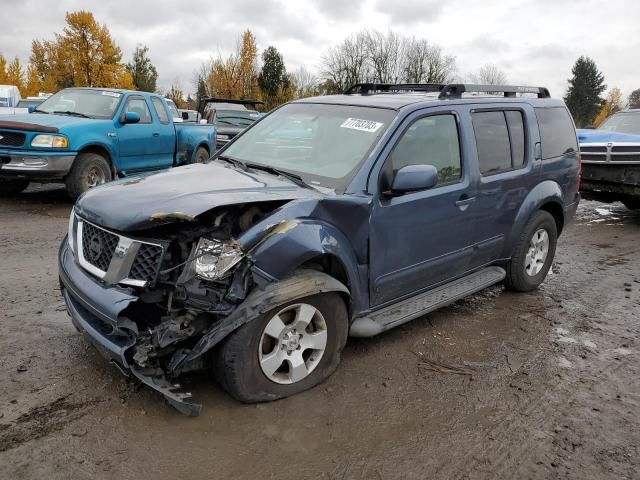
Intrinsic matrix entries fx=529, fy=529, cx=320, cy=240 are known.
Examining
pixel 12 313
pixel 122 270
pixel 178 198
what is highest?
pixel 178 198

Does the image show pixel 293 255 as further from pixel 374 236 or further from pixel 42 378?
pixel 42 378

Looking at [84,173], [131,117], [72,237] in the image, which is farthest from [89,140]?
[72,237]

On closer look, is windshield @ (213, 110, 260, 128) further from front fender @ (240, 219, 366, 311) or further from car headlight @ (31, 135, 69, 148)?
front fender @ (240, 219, 366, 311)

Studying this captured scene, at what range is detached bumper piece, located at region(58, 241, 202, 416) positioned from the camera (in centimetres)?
275

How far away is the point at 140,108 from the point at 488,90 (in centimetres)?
702

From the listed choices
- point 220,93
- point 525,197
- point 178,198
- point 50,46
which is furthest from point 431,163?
point 50,46

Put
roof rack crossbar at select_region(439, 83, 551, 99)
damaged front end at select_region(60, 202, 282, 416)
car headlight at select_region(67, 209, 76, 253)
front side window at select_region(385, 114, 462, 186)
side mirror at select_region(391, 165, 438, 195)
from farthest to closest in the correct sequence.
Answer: roof rack crossbar at select_region(439, 83, 551, 99) < front side window at select_region(385, 114, 462, 186) < side mirror at select_region(391, 165, 438, 195) < car headlight at select_region(67, 209, 76, 253) < damaged front end at select_region(60, 202, 282, 416)

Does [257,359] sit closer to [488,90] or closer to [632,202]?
[488,90]

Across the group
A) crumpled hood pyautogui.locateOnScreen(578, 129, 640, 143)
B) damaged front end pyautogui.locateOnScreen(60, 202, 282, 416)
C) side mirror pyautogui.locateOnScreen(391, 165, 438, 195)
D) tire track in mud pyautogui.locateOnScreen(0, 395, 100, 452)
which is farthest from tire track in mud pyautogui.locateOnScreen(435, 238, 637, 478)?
crumpled hood pyautogui.locateOnScreen(578, 129, 640, 143)

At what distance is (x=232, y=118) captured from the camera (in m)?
17.1

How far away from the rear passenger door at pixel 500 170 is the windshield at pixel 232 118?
12978 millimetres

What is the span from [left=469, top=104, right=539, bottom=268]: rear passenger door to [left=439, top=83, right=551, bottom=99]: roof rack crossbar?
0.20 m

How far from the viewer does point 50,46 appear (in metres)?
45.8

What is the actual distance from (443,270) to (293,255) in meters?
1.62
